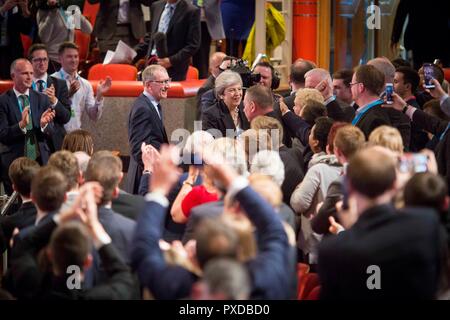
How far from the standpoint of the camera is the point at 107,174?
15.3 feet

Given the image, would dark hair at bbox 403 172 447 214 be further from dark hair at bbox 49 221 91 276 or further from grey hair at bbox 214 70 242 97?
grey hair at bbox 214 70 242 97

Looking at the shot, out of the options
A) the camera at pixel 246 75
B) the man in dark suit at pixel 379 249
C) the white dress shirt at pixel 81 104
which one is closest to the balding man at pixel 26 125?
the white dress shirt at pixel 81 104

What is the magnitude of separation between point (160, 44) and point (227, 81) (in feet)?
6.58

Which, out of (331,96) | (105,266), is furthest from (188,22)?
(105,266)

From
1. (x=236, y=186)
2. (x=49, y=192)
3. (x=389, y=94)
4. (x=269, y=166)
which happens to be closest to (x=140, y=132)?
(x=389, y=94)

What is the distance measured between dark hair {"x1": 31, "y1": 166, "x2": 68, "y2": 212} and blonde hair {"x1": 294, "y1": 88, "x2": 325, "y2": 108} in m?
2.86

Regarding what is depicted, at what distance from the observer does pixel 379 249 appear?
12.0ft

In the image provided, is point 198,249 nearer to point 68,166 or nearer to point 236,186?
point 236,186

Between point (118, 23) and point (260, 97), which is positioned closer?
point (260, 97)

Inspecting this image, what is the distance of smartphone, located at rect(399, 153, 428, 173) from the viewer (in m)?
4.45

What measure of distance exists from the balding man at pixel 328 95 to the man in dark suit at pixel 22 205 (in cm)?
274

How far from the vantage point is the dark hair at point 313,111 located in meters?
6.87

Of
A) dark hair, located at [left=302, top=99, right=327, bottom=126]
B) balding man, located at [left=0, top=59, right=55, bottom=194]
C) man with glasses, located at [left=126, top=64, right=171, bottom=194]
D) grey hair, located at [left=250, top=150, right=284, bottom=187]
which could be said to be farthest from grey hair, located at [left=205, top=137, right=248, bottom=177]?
balding man, located at [left=0, top=59, right=55, bottom=194]

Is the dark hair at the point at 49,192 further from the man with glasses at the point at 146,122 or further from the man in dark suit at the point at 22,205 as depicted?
the man with glasses at the point at 146,122
